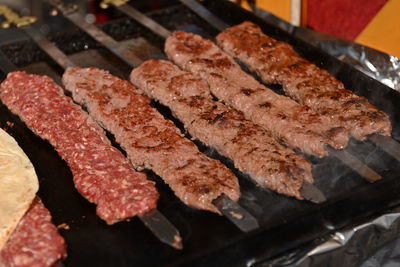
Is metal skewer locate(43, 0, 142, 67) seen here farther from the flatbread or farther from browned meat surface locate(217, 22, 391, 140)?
the flatbread

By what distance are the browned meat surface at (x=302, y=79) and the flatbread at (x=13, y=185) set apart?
2.11m

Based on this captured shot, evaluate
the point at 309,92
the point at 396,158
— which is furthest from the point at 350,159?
the point at 309,92

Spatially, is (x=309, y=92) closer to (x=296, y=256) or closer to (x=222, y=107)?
(x=222, y=107)

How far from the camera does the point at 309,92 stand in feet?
13.4

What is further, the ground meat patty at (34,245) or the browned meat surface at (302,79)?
the browned meat surface at (302,79)

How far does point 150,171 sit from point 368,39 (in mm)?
3293

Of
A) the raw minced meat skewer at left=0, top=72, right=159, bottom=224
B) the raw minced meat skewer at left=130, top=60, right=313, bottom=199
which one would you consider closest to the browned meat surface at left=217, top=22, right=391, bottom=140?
the raw minced meat skewer at left=130, top=60, right=313, bottom=199

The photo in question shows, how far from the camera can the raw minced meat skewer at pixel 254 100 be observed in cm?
357

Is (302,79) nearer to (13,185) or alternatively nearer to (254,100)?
(254,100)

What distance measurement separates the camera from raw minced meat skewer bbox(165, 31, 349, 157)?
11.7 ft

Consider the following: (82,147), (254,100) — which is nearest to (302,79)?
(254,100)

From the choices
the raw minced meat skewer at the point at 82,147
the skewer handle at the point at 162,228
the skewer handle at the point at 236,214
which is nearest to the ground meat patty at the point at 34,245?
the raw minced meat skewer at the point at 82,147

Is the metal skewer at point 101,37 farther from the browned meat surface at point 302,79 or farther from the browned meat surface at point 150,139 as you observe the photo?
the browned meat surface at point 302,79

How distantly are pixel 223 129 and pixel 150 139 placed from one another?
0.52 meters
